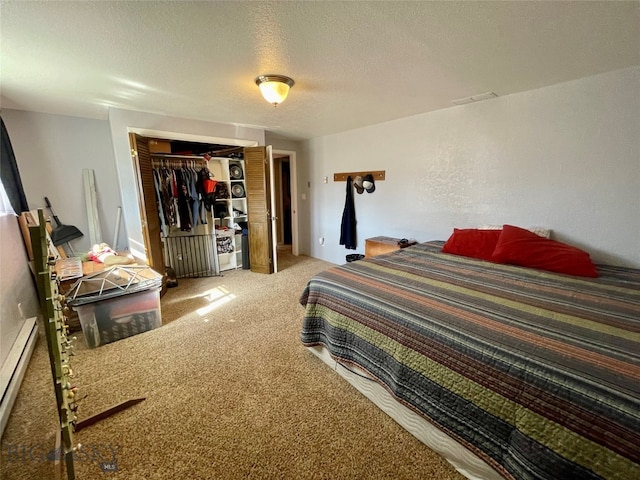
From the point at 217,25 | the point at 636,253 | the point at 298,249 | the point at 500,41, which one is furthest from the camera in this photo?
the point at 298,249

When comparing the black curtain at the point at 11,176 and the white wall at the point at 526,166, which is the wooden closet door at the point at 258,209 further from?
the black curtain at the point at 11,176

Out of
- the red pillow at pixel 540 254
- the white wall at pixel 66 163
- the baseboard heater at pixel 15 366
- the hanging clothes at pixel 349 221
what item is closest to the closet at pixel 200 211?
the white wall at pixel 66 163

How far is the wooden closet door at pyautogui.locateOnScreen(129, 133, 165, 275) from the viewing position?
303cm

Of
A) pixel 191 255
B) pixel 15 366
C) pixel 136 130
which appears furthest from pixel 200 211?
pixel 15 366

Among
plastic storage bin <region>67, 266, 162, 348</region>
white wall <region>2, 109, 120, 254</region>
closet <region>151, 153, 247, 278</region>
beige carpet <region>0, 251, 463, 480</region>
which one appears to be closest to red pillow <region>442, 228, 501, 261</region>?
beige carpet <region>0, 251, 463, 480</region>

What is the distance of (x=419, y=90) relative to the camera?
2.42 m

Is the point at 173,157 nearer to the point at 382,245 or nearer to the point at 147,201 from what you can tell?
the point at 147,201

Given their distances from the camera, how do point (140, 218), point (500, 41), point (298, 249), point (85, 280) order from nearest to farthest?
point (500, 41)
point (85, 280)
point (140, 218)
point (298, 249)

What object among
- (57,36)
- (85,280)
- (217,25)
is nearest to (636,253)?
(217,25)

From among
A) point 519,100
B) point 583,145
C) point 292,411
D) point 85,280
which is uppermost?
point 519,100

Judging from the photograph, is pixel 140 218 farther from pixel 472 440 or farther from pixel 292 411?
pixel 472 440

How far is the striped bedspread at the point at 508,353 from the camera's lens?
90 cm

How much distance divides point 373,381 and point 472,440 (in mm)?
612

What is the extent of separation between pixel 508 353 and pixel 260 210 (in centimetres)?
357
